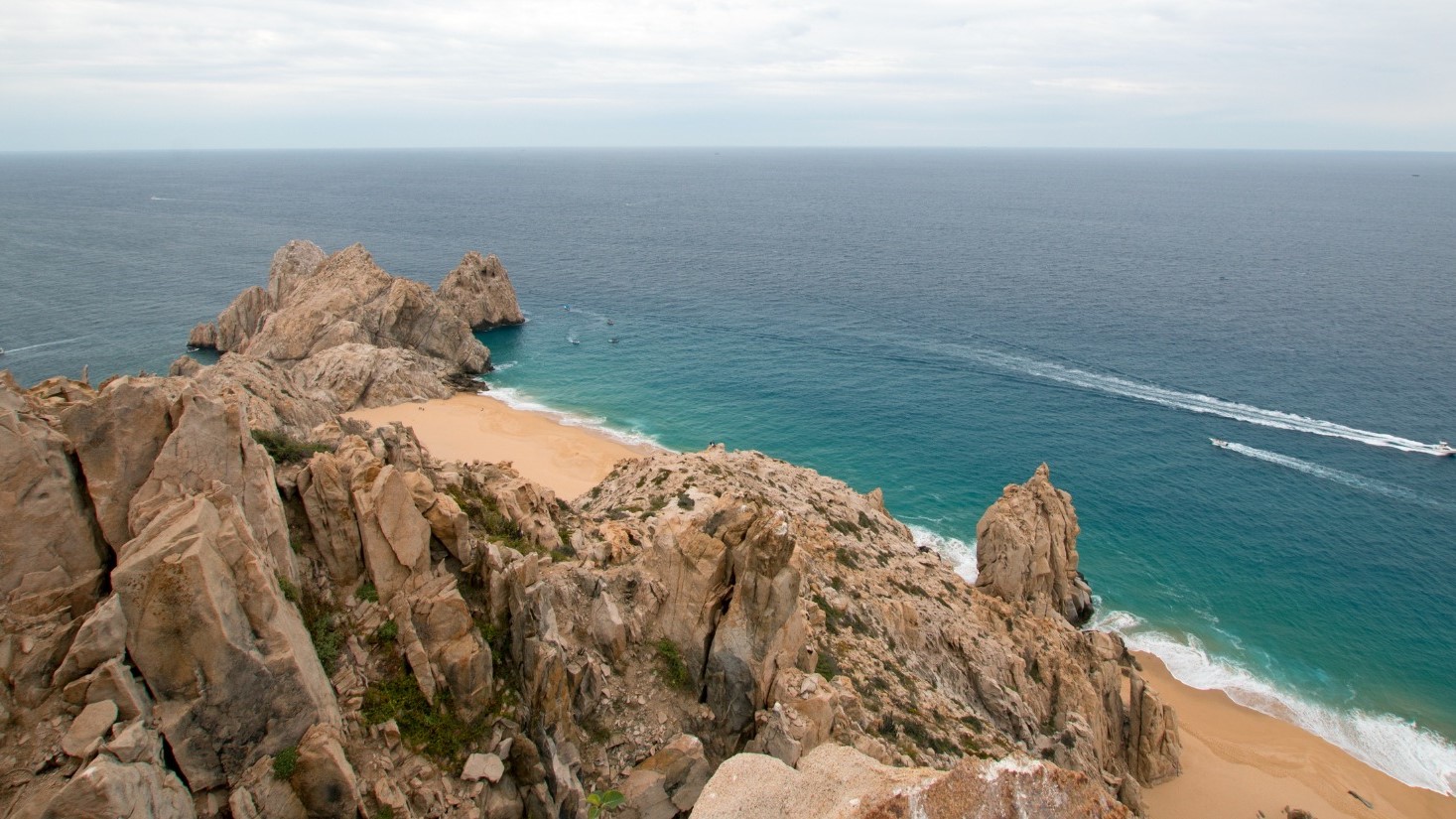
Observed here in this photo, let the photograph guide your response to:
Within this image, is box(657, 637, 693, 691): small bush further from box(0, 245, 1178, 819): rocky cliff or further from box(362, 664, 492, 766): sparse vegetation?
box(362, 664, 492, 766): sparse vegetation

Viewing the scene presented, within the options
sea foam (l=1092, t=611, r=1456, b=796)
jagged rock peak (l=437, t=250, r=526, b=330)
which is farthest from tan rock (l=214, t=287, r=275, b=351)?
sea foam (l=1092, t=611, r=1456, b=796)

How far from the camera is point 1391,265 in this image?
16138 cm

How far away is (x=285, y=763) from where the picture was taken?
18094 mm

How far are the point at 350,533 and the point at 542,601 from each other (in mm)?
6062

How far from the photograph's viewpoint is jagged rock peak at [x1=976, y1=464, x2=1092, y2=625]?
49062 millimetres

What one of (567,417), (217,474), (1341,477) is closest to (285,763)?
(217,474)

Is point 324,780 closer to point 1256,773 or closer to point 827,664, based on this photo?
point 827,664

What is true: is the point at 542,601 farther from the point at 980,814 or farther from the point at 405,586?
the point at 980,814

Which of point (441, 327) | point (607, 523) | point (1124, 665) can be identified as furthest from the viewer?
point (441, 327)

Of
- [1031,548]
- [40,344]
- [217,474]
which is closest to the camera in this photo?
[217,474]

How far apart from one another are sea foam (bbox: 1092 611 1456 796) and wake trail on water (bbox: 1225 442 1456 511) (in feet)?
102

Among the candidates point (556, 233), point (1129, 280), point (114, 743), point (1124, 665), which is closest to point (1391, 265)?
point (1129, 280)

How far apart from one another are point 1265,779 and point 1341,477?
140ft

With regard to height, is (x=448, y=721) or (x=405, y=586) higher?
(x=405, y=586)
